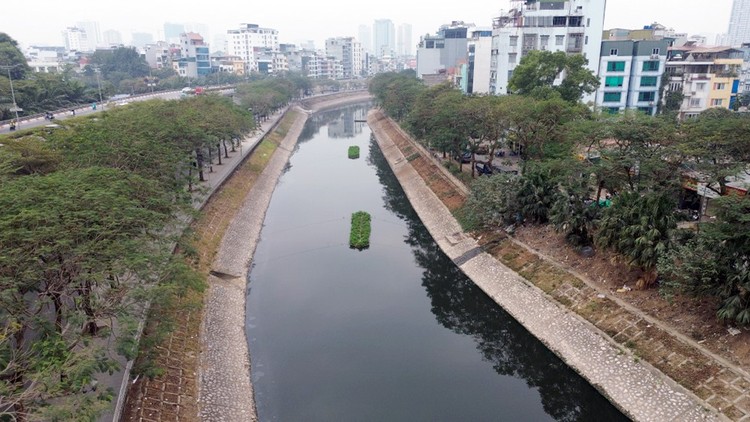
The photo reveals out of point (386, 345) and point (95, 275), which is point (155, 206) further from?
point (386, 345)

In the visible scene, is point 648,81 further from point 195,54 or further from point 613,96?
point 195,54

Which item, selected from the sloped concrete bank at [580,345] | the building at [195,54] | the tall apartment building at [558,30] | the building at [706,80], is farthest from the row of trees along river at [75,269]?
the building at [195,54]

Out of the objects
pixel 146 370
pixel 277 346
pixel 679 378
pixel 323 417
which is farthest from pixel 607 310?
pixel 146 370

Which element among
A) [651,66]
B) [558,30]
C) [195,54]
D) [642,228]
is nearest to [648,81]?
[651,66]

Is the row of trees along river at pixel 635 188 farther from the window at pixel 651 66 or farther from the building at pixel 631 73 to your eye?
the window at pixel 651 66

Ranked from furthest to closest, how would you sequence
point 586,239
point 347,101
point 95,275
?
point 347,101, point 586,239, point 95,275

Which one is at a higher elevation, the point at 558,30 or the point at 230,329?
the point at 558,30

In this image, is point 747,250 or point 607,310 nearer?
point 747,250
